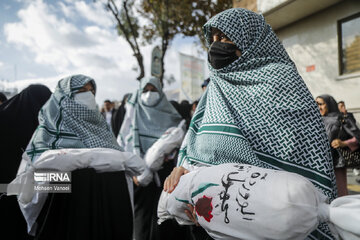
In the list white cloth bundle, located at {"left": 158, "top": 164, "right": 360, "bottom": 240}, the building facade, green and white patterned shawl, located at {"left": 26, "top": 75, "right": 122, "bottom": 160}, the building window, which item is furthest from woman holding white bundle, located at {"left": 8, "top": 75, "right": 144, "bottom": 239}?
the building window

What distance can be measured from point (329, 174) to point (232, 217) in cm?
45

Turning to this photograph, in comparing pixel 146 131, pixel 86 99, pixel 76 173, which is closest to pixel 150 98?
pixel 146 131

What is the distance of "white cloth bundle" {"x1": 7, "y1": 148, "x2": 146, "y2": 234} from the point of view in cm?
188

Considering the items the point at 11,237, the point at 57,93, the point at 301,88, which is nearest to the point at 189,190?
the point at 301,88

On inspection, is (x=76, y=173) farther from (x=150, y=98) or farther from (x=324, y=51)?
(x=324, y=51)

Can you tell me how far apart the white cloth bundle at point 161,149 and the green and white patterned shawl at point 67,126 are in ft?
1.68

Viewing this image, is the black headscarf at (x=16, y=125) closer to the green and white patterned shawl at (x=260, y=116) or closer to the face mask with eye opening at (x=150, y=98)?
the face mask with eye opening at (x=150, y=98)

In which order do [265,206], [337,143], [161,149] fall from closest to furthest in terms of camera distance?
[265,206] < [161,149] < [337,143]

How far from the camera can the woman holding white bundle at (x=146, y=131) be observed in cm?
285

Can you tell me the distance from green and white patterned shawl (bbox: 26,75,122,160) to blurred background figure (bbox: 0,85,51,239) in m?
0.26

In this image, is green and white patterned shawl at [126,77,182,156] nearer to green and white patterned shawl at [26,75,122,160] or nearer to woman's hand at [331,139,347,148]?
green and white patterned shawl at [26,75,122,160]

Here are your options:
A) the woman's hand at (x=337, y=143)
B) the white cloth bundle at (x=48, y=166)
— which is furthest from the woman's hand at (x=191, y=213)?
the woman's hand at (x=337, y=143)

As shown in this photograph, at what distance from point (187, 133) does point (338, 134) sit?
2.71 m

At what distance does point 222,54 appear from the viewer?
4.53 feet
